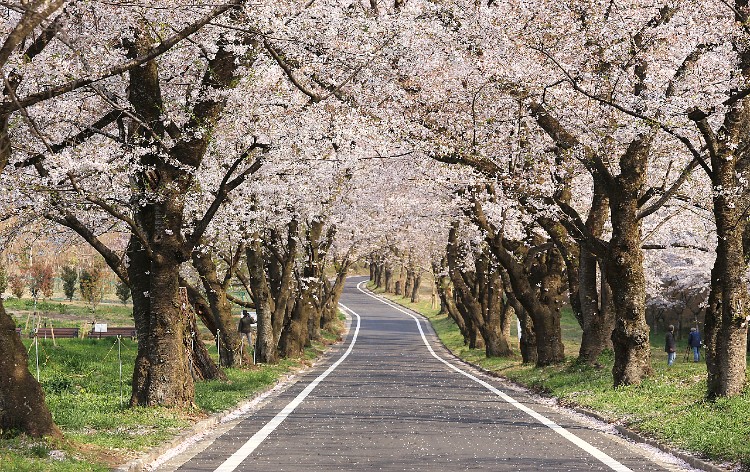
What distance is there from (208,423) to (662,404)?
7485 millimetres

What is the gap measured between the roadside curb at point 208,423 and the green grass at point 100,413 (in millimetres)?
138

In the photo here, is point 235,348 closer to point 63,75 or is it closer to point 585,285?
point 585,285

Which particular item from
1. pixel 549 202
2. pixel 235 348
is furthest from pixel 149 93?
pixel 235 348

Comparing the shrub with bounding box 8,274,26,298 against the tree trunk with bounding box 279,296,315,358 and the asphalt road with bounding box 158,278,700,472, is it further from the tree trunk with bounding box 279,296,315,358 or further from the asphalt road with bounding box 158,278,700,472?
the asphalt road with bounding box 158,278,700,472

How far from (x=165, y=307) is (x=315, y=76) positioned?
478 centimetres

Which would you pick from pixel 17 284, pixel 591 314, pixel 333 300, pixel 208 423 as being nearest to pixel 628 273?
pixel 591 314

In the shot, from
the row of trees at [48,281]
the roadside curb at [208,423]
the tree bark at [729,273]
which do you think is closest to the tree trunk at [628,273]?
the tree bark at [729,273]

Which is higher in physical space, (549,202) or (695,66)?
(695,66)

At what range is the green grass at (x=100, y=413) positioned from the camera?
9.56 meters

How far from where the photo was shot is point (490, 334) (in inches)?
1412

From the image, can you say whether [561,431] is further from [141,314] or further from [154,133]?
[154,133]

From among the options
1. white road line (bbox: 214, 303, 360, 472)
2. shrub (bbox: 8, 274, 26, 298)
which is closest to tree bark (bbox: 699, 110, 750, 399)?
white road line (bbox: 214, 303, 360, 472)

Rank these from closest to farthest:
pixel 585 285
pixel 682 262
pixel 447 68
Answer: pixel 447 68 < pixel 585 285 < pixel 682 262

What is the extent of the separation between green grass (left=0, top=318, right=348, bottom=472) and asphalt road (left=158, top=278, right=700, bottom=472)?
0.68 meters
